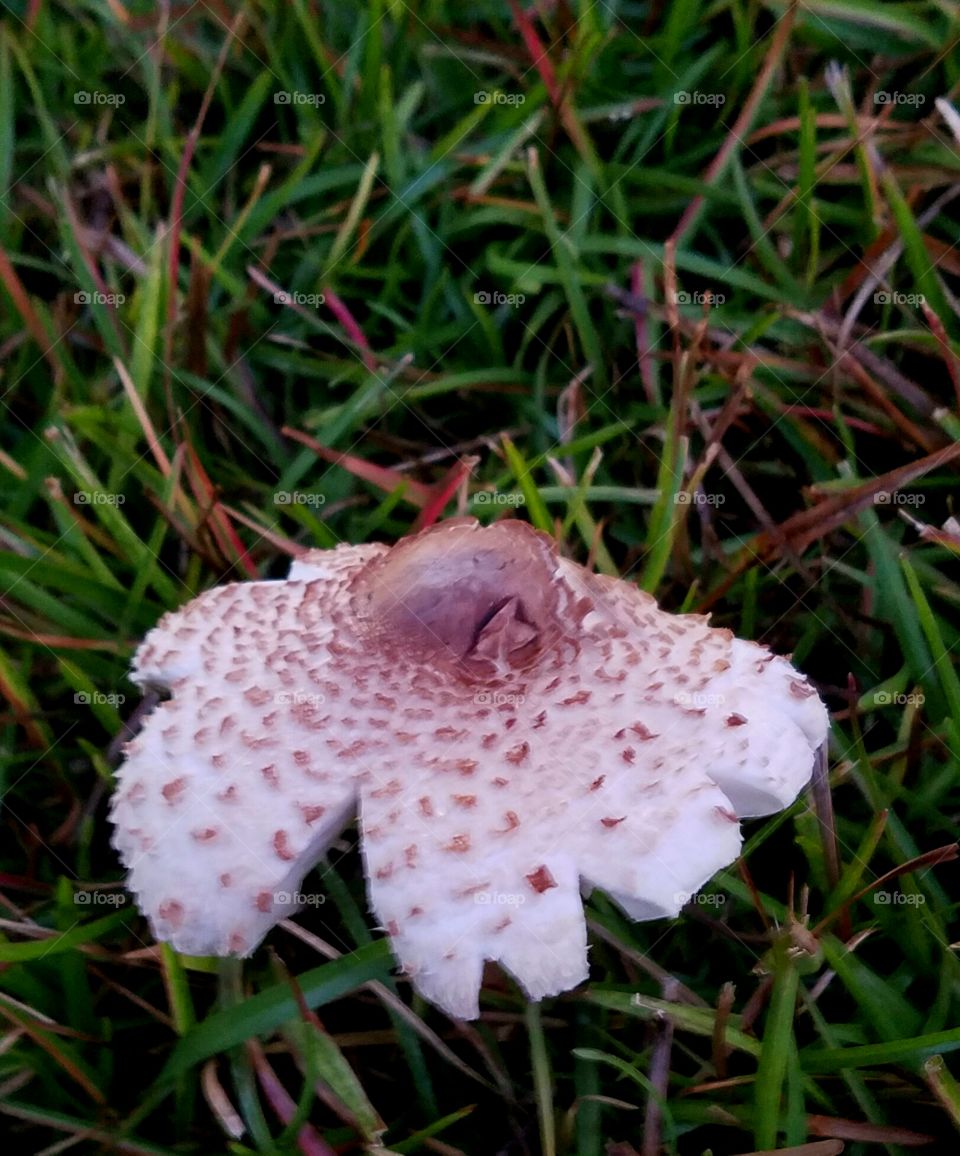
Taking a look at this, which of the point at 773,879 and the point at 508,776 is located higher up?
the point at 508,776

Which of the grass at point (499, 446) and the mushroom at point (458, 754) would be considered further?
the grass at point (499, 446)

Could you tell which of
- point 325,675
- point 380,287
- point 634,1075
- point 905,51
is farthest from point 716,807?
point 905,51

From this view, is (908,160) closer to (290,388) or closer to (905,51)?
(905,51)

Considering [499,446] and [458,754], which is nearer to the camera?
[458,754]

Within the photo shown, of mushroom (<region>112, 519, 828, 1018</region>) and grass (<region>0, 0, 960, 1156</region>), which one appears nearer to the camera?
mushroom (<region>112, 519, 828, 1018</region>)
